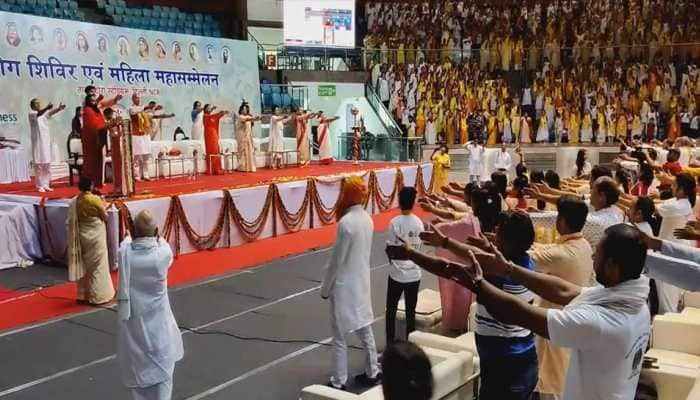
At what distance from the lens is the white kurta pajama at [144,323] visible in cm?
422

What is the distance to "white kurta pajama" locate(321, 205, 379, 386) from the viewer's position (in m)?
5.01

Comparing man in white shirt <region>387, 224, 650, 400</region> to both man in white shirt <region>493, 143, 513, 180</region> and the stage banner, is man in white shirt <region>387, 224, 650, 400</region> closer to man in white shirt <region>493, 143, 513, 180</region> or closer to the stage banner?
the stage banner

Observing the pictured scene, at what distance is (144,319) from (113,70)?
11.9 m

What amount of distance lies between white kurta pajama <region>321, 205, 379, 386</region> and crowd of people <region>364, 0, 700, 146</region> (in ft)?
56.7

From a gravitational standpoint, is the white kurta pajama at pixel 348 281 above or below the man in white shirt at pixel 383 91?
below

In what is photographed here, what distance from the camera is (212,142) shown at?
14727 millimetres

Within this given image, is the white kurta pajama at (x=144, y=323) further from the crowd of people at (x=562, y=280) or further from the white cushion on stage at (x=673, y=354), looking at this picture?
the white cushion on stage at (x=673, y=354)

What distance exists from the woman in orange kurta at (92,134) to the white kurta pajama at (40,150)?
2.52 ft

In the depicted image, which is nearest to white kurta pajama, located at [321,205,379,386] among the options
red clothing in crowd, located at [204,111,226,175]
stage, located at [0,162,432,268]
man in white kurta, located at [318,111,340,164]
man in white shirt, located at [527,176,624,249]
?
man in white shirt, located at [527,176,624,249]

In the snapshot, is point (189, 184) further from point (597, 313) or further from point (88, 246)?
point (597, 313)

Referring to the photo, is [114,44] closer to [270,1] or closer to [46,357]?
[270,1]

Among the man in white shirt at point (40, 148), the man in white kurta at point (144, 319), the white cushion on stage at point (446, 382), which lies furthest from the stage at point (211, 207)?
the white cushion on stage at point (446, 382)

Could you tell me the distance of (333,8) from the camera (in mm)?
21797

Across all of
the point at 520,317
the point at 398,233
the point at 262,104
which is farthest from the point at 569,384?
the point at 262,104
